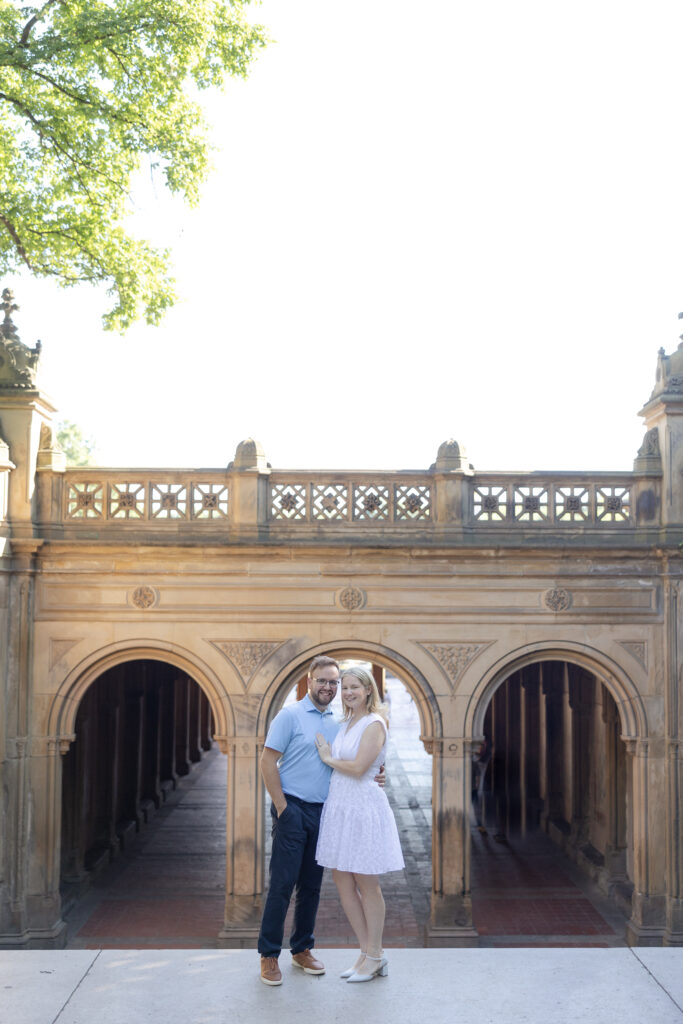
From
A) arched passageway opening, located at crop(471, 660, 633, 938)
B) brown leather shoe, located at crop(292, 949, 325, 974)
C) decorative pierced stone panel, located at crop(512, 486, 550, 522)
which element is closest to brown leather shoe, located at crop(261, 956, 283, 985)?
brown leather shoe, located at crop(292, 949, 325, 974)

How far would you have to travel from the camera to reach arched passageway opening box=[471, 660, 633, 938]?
13.6 metres

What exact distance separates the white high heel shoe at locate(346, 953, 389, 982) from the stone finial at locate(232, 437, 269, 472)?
766 centimetres

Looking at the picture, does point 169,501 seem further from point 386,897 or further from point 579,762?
point 579,762

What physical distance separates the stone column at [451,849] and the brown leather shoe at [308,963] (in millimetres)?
7104

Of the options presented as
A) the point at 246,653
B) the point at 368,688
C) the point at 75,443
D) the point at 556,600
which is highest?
the point at 75,443

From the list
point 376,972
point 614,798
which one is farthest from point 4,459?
point 614,798

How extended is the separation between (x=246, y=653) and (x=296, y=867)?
6693mm

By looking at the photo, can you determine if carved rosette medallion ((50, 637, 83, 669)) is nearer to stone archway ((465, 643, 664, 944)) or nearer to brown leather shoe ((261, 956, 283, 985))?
stone archway ((465, 643, 664, 944))

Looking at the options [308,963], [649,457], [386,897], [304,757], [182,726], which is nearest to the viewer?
[308,963]

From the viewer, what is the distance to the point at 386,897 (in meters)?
13.4

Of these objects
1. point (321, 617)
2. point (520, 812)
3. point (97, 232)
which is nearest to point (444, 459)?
point (321, 617)

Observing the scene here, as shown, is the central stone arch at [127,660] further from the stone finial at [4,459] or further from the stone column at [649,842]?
the stone column at [649,842]

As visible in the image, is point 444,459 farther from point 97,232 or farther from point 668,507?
point 97,232

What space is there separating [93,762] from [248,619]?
4.75 meters
